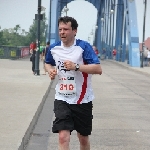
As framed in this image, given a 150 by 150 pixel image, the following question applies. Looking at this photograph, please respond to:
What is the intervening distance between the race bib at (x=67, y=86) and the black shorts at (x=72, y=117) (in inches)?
4.3

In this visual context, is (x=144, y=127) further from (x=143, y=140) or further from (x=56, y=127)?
(x=56, y=127)

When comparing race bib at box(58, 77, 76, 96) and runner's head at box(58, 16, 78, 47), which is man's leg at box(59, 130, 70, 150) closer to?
race bib at box(58, 77, 76, 96)

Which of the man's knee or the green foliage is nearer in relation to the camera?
the man's knee

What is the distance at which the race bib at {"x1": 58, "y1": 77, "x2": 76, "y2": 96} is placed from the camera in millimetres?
5758

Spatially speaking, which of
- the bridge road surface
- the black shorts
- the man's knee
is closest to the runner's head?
the black shorts

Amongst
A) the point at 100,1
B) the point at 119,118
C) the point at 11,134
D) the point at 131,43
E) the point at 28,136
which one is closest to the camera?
the point at 11,134

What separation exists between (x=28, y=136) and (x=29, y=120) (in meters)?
1.01

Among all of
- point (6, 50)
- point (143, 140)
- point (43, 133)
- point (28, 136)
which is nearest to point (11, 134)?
point (28, 136)

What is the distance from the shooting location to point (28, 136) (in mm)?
8883

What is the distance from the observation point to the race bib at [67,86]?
5.76 m

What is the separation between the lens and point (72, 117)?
19.1 ft

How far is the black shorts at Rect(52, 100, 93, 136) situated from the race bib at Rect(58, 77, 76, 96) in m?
0.11

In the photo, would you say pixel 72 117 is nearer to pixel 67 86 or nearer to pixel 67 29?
pixel 67 86

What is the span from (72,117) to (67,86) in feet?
1.10
